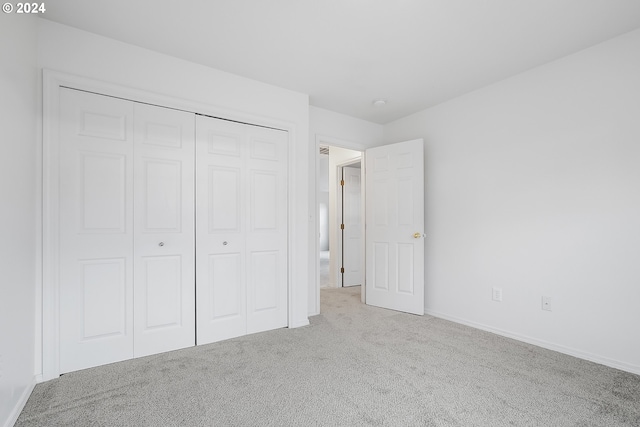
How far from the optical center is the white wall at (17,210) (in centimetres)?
148

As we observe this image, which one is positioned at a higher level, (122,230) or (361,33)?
(361,33)

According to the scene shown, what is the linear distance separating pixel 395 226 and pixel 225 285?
2158 millimetres

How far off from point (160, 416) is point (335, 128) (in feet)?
10.8

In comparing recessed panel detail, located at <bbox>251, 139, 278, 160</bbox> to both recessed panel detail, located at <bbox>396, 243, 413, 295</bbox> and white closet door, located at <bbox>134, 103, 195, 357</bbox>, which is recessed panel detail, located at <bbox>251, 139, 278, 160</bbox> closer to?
white closet door, located at <bbox>134, 103, 195, 357</bbox>

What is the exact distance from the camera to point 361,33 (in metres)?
2.19

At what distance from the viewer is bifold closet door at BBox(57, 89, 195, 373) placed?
2.10 meters

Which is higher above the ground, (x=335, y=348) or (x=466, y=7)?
(x=466, y=7)

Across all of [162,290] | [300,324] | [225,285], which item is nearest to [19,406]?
[162,290]

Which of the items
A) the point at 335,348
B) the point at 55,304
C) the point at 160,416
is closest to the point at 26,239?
the point at 55,304

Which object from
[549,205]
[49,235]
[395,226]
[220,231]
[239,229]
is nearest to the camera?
[49,235]

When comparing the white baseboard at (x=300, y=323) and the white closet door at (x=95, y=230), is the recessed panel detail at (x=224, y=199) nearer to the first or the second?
the white closet door at (x=95, y=230)

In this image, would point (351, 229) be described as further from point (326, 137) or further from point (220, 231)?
point (220, 231)

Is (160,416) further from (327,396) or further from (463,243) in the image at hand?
(463,243)

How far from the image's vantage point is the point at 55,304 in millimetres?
2029
